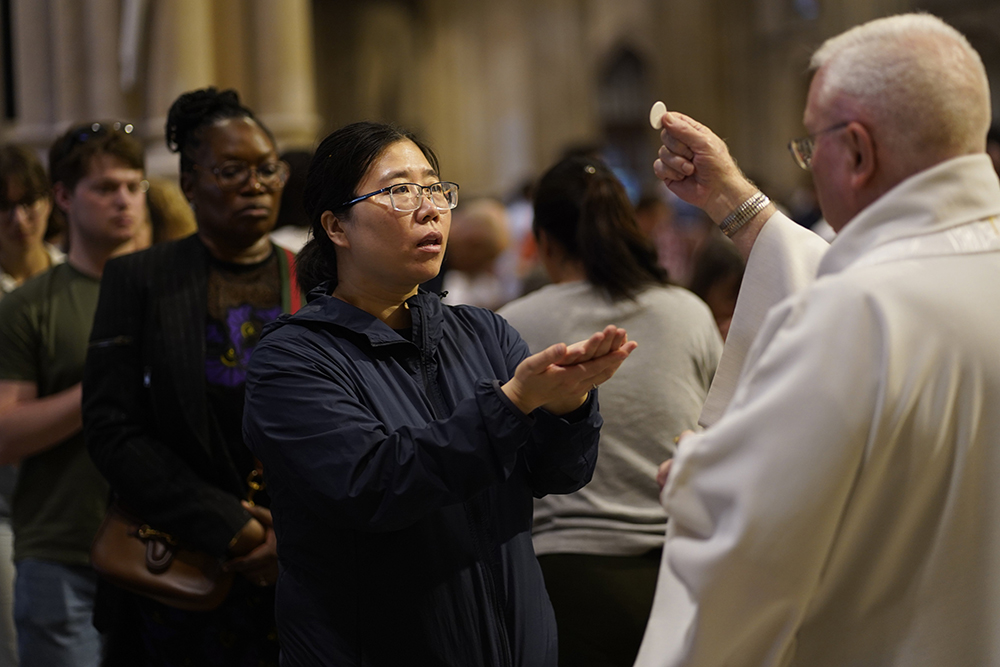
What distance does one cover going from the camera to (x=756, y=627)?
1571 millimetres

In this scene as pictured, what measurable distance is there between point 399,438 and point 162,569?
112 centimetres

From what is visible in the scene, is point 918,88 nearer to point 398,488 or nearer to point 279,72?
point 398,488

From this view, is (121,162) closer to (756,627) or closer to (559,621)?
(559,621)

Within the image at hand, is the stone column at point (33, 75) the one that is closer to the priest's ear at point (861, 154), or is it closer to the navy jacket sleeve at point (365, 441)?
the navy jacket sleeve at point (365, 441)

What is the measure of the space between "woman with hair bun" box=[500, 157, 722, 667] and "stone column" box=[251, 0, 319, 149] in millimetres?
3068

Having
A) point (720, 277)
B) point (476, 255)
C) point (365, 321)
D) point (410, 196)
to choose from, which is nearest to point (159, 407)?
point (365, 321)

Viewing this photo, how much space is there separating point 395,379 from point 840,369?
3.06 feet

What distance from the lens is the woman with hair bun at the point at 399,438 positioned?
6.01 ft

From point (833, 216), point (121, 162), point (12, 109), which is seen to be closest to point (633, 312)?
point (833, 216)

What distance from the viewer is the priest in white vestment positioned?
1504mm

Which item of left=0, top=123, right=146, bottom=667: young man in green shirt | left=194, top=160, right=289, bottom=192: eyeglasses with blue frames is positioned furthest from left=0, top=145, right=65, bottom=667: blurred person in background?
left=194, top=160, right=289, bottom=192: eyeglasses with blue frames

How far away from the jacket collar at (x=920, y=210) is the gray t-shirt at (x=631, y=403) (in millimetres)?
1344

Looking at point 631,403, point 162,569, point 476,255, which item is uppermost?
point 631,403

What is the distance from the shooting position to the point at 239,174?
2881mm
